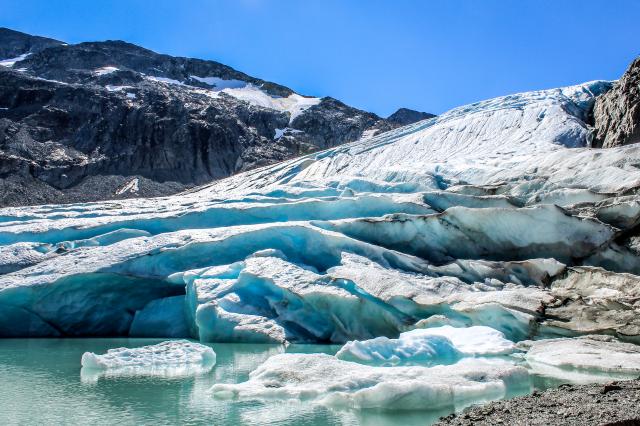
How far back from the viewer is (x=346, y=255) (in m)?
12.0

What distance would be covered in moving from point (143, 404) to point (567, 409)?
12.1 ft

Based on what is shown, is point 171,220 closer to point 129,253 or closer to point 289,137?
point 129,253

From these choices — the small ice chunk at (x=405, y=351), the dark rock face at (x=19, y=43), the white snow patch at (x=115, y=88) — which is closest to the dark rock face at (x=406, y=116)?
the white snow patch at (x=115, y=88)

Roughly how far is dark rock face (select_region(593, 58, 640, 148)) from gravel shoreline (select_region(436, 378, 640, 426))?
14.8m

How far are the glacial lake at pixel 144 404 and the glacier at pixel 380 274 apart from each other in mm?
355

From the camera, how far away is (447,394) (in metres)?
5.67

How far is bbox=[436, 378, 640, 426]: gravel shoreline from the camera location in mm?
4336

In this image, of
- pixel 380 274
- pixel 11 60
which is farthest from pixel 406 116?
pixel 380 274

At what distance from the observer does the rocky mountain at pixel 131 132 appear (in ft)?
141

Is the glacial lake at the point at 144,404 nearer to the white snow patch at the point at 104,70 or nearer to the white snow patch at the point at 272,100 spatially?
the white snow patch at the point at 272,100

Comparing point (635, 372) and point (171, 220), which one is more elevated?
point (171, 220)

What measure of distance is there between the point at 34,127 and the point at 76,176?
21.3ft

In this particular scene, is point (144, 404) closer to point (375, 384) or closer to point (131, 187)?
point (375, 384)

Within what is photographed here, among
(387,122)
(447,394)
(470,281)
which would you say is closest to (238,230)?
(470,281)
